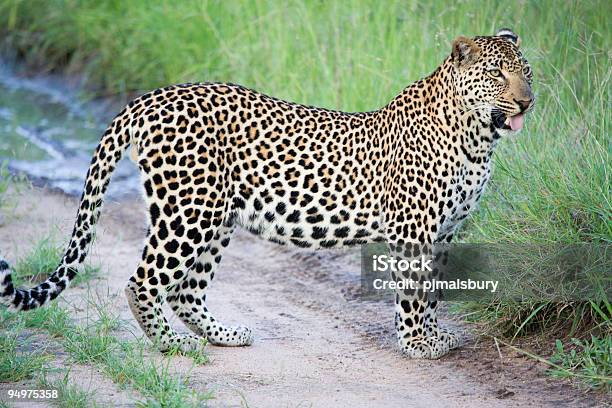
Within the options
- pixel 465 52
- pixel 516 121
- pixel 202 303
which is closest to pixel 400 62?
pixel 465 52

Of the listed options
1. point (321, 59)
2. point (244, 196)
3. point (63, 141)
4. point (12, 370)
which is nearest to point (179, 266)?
point (244, 196)

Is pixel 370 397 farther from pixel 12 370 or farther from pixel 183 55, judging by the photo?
pixel 183 55

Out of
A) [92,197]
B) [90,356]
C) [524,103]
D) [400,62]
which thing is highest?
[524,103]

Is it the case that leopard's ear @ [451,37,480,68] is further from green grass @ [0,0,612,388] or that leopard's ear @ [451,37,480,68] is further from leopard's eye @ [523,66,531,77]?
green grass @ [0,0,612,388]

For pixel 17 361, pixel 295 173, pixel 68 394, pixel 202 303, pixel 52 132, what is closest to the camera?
pixel 68 394

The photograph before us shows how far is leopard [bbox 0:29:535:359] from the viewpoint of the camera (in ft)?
20.3

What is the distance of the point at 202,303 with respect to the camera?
6766mm

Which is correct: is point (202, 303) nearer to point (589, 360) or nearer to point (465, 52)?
point (465, 52)

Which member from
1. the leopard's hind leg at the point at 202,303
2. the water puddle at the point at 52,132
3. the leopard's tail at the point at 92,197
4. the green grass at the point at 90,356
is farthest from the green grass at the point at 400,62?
the leopard's tail at the point at 92,197

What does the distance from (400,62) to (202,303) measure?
356 centimetres

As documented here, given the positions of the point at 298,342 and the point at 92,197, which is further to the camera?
the point at 298,342

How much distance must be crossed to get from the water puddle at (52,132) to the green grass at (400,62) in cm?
39

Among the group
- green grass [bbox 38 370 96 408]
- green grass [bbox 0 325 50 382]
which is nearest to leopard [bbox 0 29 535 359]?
green grass [bbox 0 325 50 382]

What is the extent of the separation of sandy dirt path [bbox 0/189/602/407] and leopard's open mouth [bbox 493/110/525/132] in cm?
140
